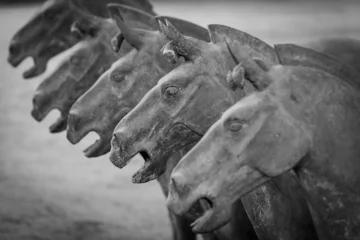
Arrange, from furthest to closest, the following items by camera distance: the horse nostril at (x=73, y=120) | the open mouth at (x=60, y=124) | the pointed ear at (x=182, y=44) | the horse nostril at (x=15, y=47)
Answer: the horse nostril at (x=15, y=47) < the open mouth at (x=60, y=124) < the horse nostril at (x=73, y=120) < the pointed ear at (x=182, y=44)

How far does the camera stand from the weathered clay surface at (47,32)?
5.53m

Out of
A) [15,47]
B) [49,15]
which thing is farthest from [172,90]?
[15,47]

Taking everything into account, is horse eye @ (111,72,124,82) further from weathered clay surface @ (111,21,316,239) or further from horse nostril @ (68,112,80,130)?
weathered clay surface @ (111,21,316,239)

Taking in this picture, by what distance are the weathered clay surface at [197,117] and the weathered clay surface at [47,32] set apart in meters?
2.16

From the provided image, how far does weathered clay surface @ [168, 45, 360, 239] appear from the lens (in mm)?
2812

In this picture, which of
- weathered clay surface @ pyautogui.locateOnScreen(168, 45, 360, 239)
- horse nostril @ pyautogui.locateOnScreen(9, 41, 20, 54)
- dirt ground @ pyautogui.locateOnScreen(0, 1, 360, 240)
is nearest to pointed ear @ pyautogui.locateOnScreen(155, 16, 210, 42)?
weathered clay surface @ pyautogui.locateOnScreen(168, 45, 360, 239)

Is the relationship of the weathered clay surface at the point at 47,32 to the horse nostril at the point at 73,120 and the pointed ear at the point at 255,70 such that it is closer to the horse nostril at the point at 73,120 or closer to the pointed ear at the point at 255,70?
the horse nostril at the point at 73,120

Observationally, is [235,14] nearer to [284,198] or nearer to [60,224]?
[60,224]

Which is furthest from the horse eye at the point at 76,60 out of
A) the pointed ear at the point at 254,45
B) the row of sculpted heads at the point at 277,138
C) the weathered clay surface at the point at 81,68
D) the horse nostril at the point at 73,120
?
the row of sculpted heads at the point at 277,138

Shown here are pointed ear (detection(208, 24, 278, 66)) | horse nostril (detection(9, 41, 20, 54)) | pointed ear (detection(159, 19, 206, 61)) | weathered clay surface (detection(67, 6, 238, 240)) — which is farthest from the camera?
horse nostril (detection(9, 41, 20, 54))

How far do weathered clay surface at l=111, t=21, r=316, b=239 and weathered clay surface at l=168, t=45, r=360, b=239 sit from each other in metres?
0.51

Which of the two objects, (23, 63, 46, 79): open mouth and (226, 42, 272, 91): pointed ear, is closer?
(226, 42, 272, 91): pointed ear

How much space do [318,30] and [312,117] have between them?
48.7 feet

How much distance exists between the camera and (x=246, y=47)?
10.8 ft
